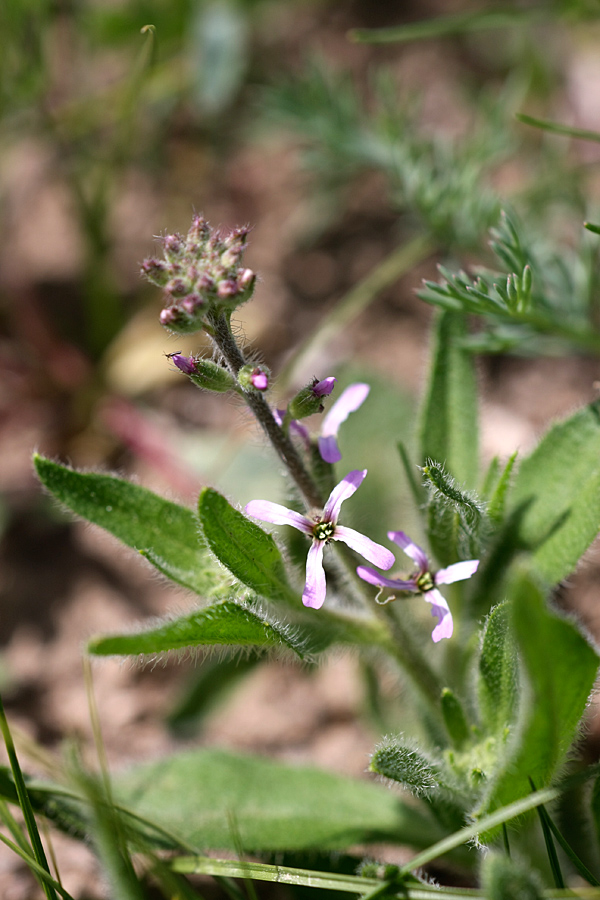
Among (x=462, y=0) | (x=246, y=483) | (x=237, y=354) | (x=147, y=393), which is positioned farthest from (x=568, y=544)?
(x=462, y=0)

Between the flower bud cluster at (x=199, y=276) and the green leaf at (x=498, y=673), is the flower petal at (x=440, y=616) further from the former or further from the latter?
the flower bud cluster at (x=199, y=276)

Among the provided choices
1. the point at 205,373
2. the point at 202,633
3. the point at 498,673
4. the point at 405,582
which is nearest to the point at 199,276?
the point at 205,373

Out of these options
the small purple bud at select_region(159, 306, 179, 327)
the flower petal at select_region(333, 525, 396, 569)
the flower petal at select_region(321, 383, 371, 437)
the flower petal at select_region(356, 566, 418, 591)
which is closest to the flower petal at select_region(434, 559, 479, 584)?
the flower petal at select_region(356, 566, 418, 591)

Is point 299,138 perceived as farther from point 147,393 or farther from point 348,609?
point 348,609

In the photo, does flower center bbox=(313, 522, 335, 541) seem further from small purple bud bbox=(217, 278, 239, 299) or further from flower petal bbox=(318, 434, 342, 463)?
small purple bud bbox=(217, 278, 239, 299)

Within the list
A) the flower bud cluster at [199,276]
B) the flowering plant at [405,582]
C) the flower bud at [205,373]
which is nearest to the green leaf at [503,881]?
the flowering plant at [405,582]

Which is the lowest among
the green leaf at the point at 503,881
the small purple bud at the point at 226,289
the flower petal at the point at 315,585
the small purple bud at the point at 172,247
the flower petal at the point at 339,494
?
the green leaf at the point at 503,881

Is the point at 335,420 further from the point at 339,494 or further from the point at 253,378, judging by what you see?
the point at 253,378
